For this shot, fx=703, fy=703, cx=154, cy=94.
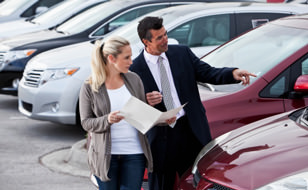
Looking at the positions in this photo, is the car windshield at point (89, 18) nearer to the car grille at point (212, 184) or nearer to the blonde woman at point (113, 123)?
the blonde woman at point (113, 123)

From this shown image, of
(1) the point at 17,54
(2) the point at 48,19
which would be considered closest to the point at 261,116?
(1) the point at 17,54

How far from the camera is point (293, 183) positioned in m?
3.51

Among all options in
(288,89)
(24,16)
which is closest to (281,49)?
(288,89)

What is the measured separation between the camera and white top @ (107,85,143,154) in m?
4.23

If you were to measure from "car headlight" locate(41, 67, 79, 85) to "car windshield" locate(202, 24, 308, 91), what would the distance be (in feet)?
7.73

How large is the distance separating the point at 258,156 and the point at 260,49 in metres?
2.29

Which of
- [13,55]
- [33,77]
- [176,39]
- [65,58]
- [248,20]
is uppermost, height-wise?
[248,20]

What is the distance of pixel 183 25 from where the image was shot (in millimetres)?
8398

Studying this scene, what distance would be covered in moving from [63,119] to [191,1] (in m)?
3.60

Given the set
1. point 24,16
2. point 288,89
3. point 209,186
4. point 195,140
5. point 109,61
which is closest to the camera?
point 209,186

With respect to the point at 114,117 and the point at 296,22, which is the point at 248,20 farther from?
the point at 114,117

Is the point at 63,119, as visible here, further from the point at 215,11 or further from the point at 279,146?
the point at 279,146

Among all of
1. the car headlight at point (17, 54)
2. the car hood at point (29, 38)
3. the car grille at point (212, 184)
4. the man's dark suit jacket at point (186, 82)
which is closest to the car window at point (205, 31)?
the car headlight at point (17, 54)

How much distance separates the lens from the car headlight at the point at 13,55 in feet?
33.8
